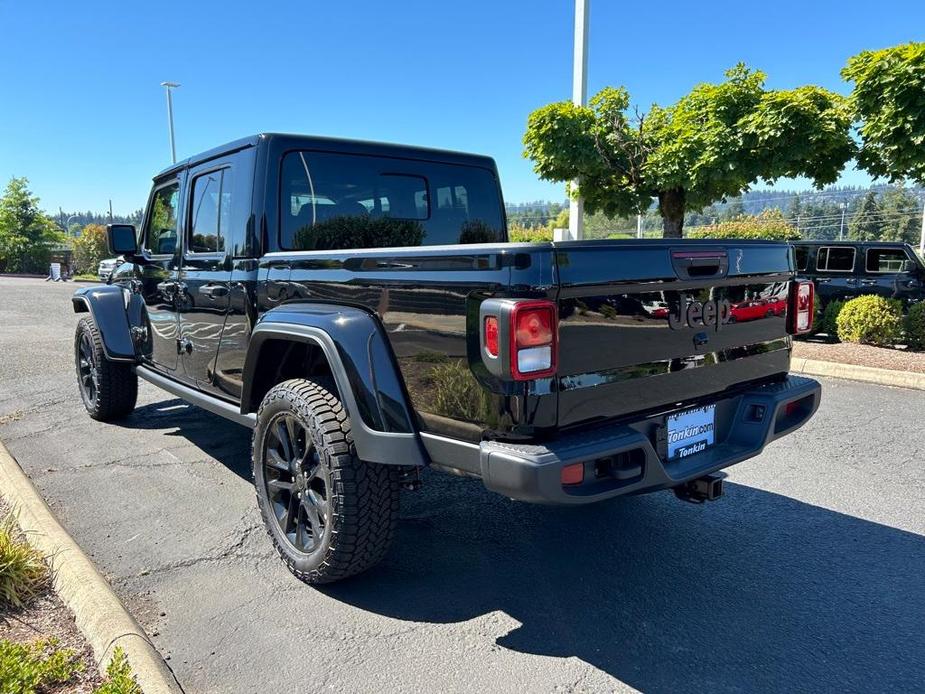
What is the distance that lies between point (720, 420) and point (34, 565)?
3067 millimetres

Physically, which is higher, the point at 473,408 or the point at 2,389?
the point at 473,408

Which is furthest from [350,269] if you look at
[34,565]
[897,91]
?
[897,91]

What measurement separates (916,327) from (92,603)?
979cm

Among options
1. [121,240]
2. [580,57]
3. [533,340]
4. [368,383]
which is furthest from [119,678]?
[580,57]

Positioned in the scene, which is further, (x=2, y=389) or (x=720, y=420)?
(x=2, y=389)

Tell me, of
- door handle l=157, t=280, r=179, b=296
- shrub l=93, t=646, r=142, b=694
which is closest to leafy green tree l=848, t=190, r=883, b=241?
door handle l=157, t=280, r=179, b=296

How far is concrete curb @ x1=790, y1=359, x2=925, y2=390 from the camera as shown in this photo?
718 cm

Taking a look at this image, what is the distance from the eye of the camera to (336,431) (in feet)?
9.13

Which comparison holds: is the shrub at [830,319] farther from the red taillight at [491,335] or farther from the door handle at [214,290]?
the red taillight at [491,335]

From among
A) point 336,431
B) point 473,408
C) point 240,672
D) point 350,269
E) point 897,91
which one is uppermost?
point 897,91

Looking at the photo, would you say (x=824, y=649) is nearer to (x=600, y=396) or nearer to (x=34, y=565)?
(x=600, y=396)

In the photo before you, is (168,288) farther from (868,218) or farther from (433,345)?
(868,218)

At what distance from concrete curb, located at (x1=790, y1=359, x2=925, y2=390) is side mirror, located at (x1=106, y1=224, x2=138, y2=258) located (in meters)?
6.82

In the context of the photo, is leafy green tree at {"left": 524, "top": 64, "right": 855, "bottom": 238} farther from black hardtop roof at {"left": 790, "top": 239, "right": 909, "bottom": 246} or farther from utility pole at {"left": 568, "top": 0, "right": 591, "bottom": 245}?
black hardtop roof at {"left": 790, "top": 239, "right": 909, "bottom": 246}
